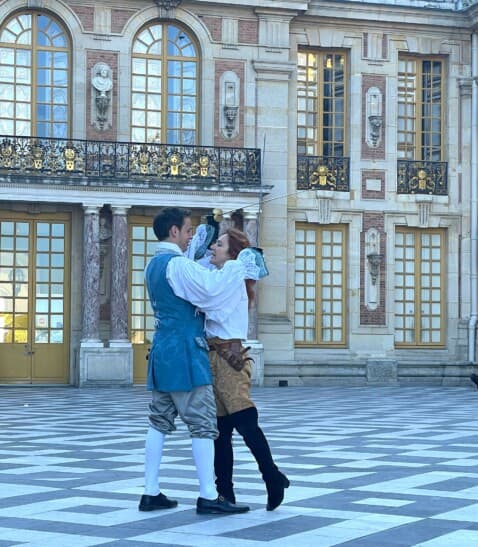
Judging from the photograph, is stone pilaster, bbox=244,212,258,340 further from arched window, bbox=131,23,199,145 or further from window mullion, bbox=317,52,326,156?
window mullion, bbox=317,52,326,156

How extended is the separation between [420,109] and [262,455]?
72.1ft

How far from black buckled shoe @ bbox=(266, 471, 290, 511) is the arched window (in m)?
19.2

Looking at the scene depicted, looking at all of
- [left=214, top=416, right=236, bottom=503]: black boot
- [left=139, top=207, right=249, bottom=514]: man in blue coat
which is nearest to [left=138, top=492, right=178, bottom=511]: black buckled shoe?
[left=139, top=207, right=249, bottom=514]: man in blue coat

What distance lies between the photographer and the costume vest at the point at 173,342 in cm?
725

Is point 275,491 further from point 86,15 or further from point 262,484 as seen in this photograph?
point 86,15

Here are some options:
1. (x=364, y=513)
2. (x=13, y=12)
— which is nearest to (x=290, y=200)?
(x=13, y=12)

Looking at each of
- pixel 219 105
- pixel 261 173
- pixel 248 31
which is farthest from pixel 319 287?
pixel 248 31

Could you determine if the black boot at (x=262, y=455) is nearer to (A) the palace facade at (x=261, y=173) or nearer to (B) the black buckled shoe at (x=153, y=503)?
(B) the black buckled shoe at (x=153, y=503)

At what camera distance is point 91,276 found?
24844 millimetres

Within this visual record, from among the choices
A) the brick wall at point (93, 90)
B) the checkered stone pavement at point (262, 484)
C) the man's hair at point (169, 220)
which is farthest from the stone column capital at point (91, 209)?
the man's hair at point (169, 220)

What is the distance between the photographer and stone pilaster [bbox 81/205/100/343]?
81.6 feet

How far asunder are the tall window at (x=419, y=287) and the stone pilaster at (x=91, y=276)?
273 inches

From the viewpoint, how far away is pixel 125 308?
2517 centimetres

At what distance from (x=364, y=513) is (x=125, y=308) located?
1806 centimetres
